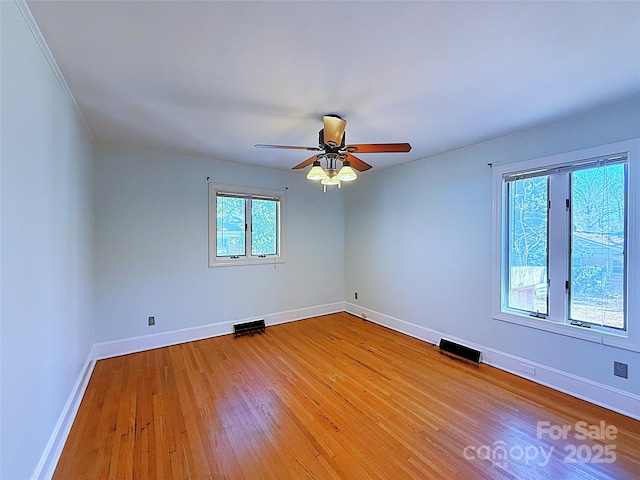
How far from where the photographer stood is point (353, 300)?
5.24m

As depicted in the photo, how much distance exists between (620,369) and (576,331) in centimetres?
37

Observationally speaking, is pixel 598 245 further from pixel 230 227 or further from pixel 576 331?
pixel 230 227

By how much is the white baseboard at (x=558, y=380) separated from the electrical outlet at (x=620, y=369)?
127 millimetres

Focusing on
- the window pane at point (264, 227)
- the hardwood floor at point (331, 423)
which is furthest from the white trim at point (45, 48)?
the hardwood floor at point (331, 423)

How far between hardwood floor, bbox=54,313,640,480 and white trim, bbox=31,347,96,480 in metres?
0.06

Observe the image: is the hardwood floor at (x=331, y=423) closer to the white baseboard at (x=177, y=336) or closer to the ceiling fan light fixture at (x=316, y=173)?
the white baseboard at (x=177, y=336)

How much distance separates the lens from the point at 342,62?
1.78 m

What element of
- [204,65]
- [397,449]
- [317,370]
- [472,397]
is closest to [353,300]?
[317,370]

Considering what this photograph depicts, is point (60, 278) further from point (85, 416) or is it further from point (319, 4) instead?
point (319, 4)

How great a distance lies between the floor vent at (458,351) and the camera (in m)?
3.30

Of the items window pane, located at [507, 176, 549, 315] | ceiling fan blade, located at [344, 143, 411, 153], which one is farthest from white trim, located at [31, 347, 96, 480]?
window pane, located at [507, 176, 549, 315]

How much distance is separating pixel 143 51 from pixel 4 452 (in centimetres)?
211

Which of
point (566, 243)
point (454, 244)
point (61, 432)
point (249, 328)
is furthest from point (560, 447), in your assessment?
point (249, 328)

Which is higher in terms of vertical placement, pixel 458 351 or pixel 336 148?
pixel 336 148
